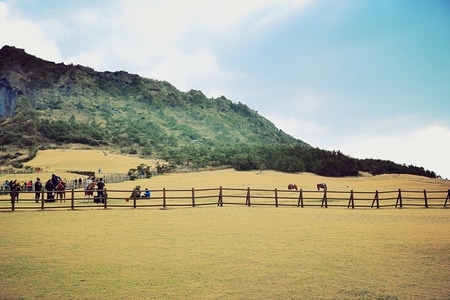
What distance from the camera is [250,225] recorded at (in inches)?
797

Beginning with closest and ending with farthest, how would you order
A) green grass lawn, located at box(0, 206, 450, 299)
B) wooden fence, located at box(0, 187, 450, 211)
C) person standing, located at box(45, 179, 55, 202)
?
1. green grass lawn, located at box(0, 206, 450, 299)
2. wooden fence, located at box(0, 187, 450, 211)
3. person standing, located at box(45, 179, 55, 202)

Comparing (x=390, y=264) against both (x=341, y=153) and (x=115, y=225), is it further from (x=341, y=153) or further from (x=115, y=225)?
(x=341, y=153)

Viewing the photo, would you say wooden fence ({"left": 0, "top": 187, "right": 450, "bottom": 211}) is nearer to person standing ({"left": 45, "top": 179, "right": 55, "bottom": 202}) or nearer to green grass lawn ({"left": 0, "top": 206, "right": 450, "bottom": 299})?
person standing ({"left": 45, "top": 179, "right": 55, "bottom": 202})

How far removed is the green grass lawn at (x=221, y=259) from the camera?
9.27 meters

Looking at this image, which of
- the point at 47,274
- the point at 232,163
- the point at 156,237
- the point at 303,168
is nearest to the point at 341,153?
the point at 303,168

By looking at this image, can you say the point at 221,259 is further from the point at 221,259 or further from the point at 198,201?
the point at 198,201

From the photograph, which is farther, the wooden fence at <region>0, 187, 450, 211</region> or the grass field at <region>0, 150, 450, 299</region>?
the wooden fence at <region>0, 187, 450, 211</region>

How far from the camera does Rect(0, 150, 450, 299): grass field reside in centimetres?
928

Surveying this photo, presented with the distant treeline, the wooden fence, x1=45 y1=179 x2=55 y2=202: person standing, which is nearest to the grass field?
the wooden fence

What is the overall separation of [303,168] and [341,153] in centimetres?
1557

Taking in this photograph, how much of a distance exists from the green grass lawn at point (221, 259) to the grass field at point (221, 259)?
0.03 meters

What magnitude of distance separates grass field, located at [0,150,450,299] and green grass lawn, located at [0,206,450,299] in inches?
1.1

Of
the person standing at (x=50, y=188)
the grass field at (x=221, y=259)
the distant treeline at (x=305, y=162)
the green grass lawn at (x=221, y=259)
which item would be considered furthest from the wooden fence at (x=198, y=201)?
the distant treeline at (x=305, y=162)

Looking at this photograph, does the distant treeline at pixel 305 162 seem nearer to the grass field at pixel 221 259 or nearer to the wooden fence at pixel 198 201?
the wooden fence at pixel 198 201
